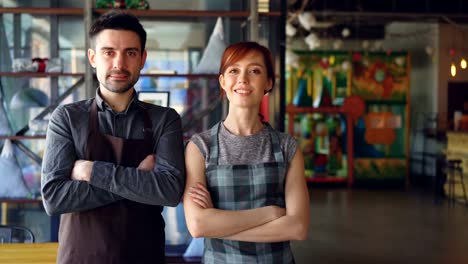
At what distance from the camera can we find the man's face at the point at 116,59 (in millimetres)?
1972

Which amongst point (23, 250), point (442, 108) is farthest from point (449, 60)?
point (23, 250)

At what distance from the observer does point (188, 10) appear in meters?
4.95

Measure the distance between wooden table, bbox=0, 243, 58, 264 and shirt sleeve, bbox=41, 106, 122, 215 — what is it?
100 centimetres

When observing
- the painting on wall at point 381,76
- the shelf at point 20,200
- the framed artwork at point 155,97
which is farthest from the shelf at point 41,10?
the painting on wall at point 381,76

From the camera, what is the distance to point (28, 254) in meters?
2.98

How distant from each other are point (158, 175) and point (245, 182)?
29 cm

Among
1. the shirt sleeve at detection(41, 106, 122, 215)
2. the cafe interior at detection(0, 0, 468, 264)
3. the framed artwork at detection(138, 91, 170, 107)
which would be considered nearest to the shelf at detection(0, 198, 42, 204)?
the cafe interior at detection(0, 0, 468, 264)

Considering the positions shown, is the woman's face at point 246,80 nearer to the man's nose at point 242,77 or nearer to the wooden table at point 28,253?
the man's nose at point 242,77

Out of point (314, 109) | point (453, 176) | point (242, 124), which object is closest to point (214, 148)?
point (242, 124)

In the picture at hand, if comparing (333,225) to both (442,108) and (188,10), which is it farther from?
(442,108)

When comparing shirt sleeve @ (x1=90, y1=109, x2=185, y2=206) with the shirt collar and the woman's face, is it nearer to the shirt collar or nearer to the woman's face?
the shirt collar

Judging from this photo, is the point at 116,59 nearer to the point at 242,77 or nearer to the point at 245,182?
the point at 242,77

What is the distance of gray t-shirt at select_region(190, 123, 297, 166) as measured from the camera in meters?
2.06

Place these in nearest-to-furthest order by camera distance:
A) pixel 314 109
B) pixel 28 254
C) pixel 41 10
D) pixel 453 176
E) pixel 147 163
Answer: pixel 147 163 < pixel 28 254 < pixel 41 10 < pixel 453 176 < pixel 314 109
